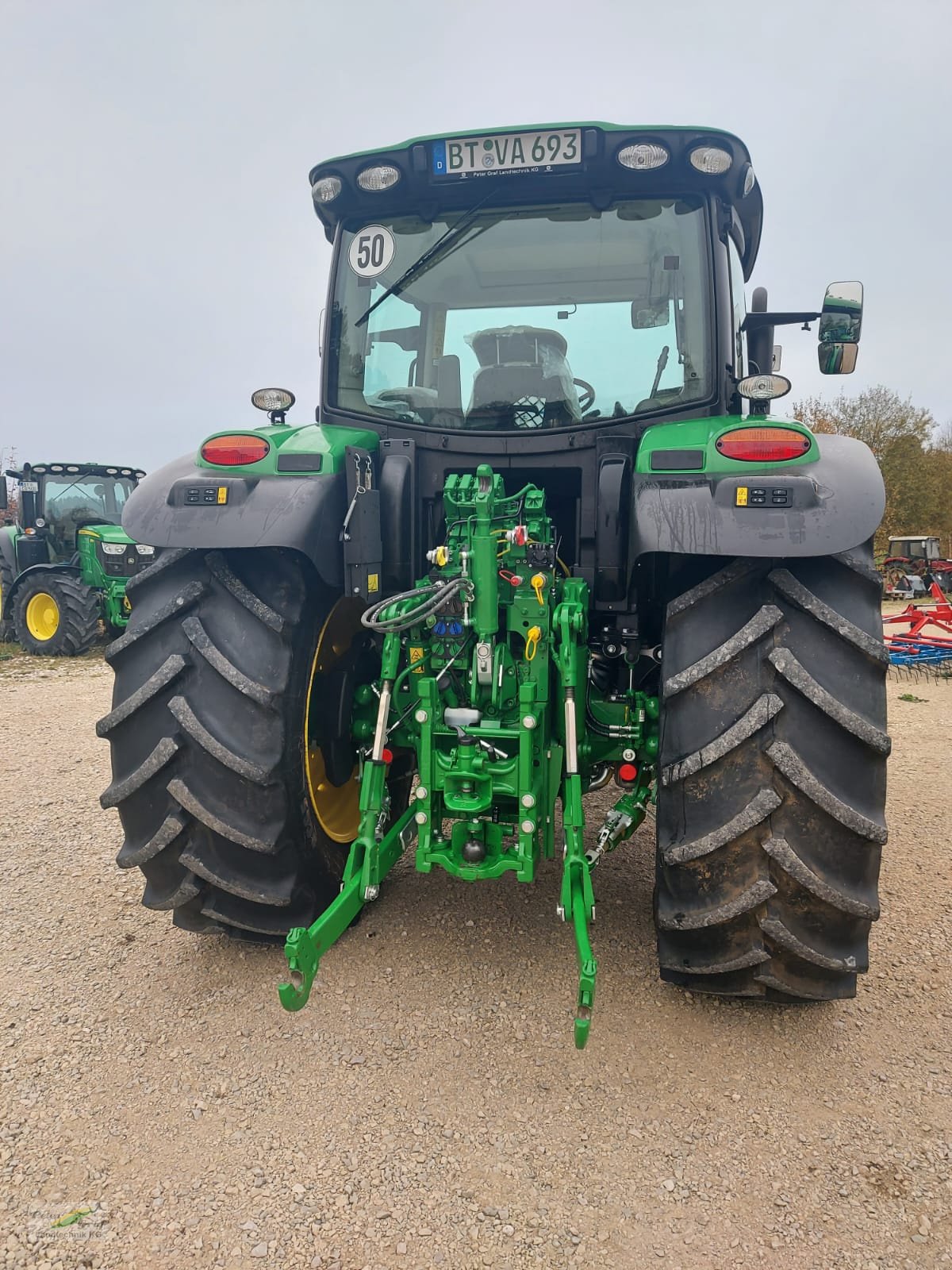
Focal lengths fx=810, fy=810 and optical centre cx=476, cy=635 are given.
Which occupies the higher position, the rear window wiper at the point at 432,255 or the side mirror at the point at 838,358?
the rear window wiper at the point at 432,255

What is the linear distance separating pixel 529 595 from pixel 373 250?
1.43m

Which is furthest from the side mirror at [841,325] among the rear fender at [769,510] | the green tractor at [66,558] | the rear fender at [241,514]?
the green tractor at [66,558]

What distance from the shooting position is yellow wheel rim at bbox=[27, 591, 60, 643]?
418 inches

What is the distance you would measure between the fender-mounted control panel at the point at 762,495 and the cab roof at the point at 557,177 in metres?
1.17

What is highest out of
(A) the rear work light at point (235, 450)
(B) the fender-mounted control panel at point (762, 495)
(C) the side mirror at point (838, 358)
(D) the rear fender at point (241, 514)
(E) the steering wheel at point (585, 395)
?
(C) the side mirror at point (838, 358)

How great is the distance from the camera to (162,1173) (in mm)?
1828

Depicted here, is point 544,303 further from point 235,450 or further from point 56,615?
point 56,615

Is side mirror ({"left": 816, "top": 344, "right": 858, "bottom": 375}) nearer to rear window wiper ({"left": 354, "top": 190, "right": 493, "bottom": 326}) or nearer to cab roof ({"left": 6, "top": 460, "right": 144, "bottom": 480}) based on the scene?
rear window wiper ({"left": 354, "top": 190, "right": 493, "bottom": 326})

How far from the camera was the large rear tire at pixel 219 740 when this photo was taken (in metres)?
2.30

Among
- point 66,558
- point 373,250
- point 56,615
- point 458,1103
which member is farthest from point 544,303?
point 66,558

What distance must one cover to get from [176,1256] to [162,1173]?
0.23 m

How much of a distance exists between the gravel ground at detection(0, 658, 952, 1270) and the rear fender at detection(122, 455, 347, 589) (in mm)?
1344

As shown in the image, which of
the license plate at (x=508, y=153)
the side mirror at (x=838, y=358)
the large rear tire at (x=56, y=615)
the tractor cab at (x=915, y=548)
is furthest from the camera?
the tractor cab at (x=915, y=548)

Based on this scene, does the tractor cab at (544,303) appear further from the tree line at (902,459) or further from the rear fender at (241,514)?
the tree line at (902,459)
